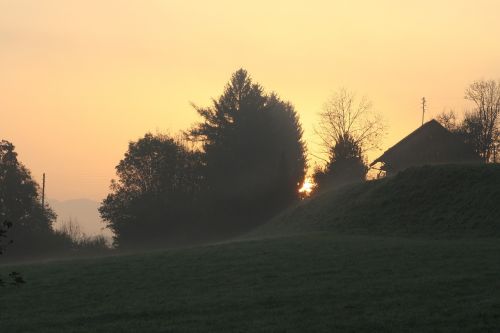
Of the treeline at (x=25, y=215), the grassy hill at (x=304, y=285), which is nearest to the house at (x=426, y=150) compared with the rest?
the grassy hill at (x=304, y=285)

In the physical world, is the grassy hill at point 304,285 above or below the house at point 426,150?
below

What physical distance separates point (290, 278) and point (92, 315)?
24.4 feet

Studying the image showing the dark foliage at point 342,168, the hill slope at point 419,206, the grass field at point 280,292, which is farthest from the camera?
the dark foliage at point 342,168

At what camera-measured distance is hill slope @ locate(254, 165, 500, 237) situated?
136 feet

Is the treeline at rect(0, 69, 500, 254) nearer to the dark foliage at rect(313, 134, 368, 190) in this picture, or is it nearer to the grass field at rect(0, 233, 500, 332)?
the dark foliage at rect(313, 134, 368, 190)

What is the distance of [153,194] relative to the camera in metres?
79.8

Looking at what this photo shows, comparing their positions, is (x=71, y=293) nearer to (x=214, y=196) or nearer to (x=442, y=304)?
(x=442, y=304)

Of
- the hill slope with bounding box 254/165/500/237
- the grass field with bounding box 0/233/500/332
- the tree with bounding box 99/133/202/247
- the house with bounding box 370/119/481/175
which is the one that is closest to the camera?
the grass field with bounding box 0/233/500/332

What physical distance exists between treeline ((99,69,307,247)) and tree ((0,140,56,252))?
795cm

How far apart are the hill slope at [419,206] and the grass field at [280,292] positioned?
6351 millimetres

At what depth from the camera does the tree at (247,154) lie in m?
74.9

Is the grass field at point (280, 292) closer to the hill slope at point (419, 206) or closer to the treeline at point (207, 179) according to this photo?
the hill slope at point (419, 206)

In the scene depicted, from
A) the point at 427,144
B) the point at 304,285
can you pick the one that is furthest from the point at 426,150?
the point at 304,285

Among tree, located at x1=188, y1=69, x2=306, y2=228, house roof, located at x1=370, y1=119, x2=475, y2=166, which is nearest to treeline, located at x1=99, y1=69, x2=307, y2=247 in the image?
tree, located at x1=188, y1=69, x2=306, y2=228
